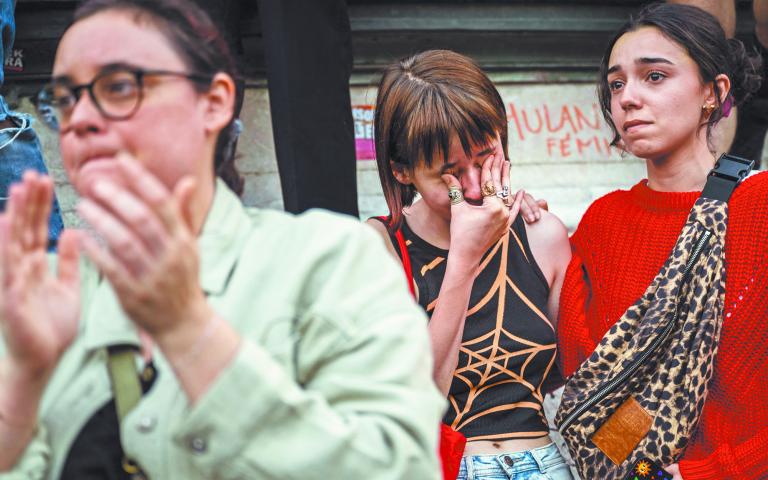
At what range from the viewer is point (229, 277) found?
4.26ft

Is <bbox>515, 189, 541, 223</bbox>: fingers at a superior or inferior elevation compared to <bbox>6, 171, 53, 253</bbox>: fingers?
inferior

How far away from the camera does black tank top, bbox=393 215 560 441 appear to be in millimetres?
2250

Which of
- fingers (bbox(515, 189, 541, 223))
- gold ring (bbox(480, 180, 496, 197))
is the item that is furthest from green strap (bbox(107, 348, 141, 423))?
fingers (bbox(515, 189, 541, 223))

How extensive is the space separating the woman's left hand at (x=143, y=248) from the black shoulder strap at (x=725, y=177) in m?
1.65

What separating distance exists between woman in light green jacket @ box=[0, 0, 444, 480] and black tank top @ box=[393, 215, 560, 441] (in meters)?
1.00

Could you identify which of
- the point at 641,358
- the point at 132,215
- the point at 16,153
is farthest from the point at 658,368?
the point at 16,153

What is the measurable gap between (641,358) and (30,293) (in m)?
1.52

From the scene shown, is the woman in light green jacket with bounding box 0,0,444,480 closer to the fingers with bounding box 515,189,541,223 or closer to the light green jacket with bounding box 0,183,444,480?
the light green jacket with bounding box 0,183,444,480

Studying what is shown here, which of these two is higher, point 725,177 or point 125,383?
point 725,177

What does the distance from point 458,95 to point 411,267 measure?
50cm

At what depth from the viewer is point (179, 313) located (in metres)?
1.07

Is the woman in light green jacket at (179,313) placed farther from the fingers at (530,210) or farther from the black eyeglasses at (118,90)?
the fingers at (530,210)

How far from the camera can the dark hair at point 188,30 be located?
52.7 inches

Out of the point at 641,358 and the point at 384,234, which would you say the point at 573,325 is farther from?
the point at 384,234
